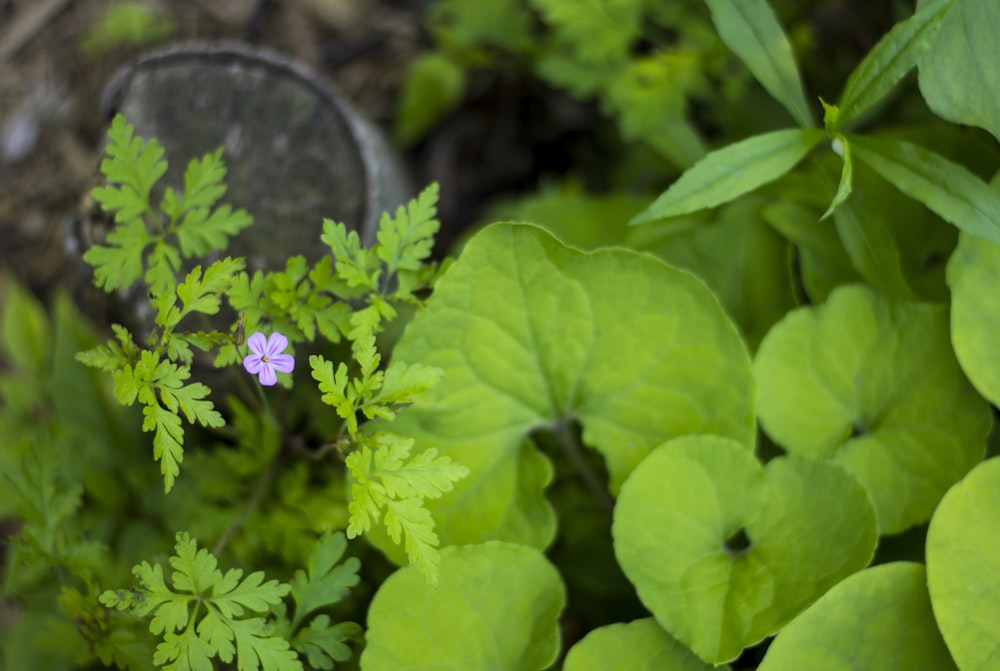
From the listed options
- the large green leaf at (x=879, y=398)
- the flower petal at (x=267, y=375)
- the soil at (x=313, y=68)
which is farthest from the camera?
the soil at (x=313, y=68)

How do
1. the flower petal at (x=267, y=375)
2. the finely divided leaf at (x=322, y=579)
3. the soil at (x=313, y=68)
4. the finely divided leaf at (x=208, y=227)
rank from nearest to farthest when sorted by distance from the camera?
the flower petal at (x=267, y=375), the finely divided leaf at (x=322, y=579), the finely divided leaf at (x=208, y=227), the soil at (x=313, y=68)

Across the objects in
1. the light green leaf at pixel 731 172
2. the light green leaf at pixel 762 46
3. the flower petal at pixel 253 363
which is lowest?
the flower petal at pixel 253 363

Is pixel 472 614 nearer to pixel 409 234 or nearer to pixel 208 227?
pixel 409 234

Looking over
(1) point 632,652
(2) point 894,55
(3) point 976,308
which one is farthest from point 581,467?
(2) point 894,55

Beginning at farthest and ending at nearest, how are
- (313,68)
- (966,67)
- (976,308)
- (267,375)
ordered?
1. (313,68)
2. (976,308)
3. (966,67)
4. (267,375)

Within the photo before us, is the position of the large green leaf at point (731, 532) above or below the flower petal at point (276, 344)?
below

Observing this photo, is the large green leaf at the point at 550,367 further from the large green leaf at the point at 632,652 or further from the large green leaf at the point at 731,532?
the large green leaf at the point at 632,652

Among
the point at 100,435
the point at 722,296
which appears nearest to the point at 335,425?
the point at 100,435

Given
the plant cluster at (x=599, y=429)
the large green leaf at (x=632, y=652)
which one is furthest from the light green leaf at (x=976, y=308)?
the large green leaf at (x=632, y=652)
